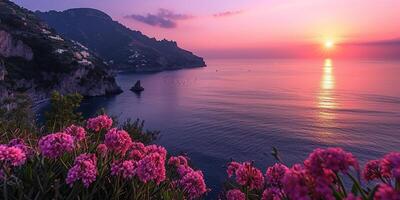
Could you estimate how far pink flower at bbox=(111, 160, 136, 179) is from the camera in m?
7.37

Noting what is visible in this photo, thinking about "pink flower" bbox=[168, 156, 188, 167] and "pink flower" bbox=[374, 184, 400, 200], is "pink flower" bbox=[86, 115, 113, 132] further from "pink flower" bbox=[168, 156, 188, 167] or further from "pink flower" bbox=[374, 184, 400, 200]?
"pink flower" bbox=[374, 184, 400, 200]

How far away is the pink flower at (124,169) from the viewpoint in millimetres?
7371

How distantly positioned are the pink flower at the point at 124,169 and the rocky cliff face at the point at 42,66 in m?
144

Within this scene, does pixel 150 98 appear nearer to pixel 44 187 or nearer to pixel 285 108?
pixel 285 108

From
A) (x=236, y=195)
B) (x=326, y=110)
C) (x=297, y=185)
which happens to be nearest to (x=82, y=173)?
(x=236, y=195)

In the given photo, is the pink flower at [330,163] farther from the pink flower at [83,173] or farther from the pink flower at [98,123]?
the pink flower at [98,123]

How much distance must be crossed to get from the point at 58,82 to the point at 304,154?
117 m

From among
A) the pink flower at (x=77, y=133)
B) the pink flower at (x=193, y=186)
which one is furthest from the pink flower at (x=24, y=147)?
the pink flower at (x=193, y=186)

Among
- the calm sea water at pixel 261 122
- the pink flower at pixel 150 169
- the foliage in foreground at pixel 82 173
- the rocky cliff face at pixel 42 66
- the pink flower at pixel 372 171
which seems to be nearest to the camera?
the pink flower at pixel 372 171

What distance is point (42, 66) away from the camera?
163 metres

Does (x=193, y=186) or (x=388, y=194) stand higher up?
(x=388, y=194)

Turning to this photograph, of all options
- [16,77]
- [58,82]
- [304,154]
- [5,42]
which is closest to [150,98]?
[58,82]

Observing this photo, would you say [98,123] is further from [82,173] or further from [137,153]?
[82,173]

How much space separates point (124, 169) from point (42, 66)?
6669 inches
